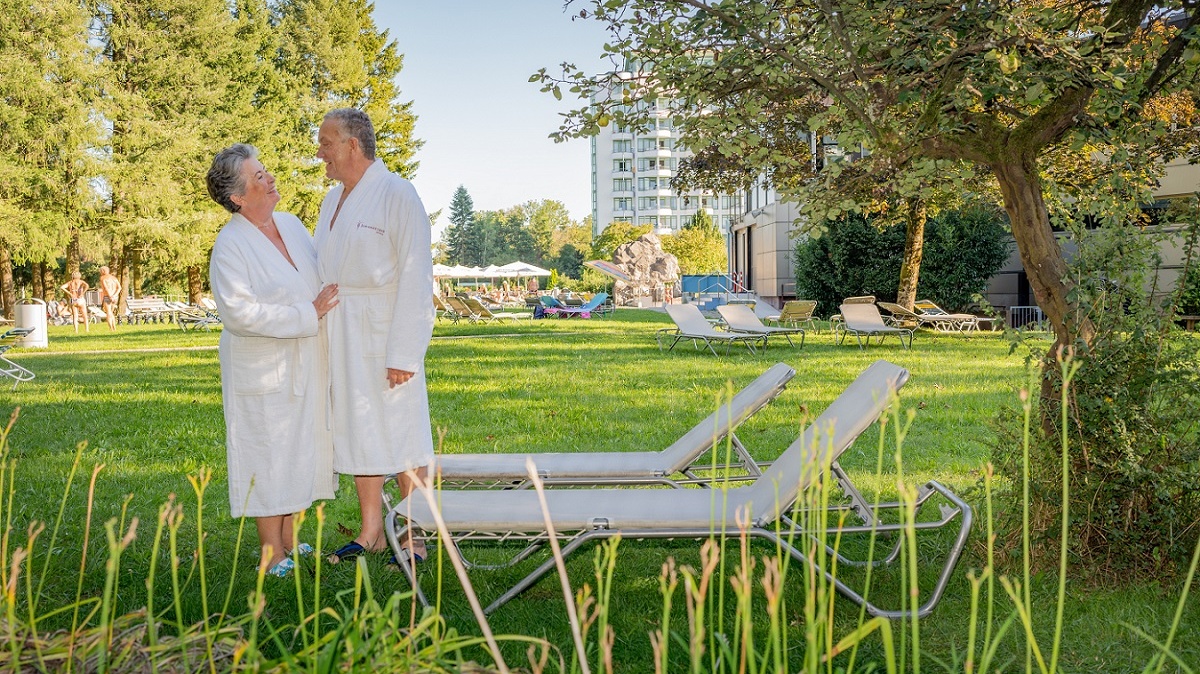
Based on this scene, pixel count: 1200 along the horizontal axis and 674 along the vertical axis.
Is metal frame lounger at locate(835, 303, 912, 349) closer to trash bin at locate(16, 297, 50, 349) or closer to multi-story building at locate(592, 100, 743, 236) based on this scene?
trash bin at locate(16, 297, 50, 349)

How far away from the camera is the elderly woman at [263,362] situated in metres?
3.80

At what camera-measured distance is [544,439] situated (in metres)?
7.40

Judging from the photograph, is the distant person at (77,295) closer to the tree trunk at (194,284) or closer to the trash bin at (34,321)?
the trash bin at (34,321)

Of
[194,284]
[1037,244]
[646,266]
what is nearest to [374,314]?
[1037,244]

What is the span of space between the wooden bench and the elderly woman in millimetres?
32288

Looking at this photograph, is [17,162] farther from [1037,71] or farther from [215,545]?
[1037,71]

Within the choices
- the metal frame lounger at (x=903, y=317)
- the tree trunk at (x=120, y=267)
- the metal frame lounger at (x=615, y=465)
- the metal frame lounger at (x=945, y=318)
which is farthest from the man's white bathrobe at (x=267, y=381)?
the tree trunk at (x=120, y=267)

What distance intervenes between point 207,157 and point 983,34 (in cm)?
3552

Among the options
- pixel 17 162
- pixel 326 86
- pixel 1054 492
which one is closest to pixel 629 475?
pixel 1054 492

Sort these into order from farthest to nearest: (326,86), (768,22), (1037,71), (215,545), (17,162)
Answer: (326,86) < (17,162) < (215,545) < (768,22) < (1037,71)

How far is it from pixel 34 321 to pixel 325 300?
17.3 metres

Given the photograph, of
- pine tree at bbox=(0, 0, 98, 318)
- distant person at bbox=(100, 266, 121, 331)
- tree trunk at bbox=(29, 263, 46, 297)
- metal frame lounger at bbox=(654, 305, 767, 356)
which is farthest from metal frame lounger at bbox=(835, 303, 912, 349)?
tree trunk at bbox=(29, 263, 46, 297)

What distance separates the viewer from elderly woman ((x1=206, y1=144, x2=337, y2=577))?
12.5ft

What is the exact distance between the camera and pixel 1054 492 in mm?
3836
